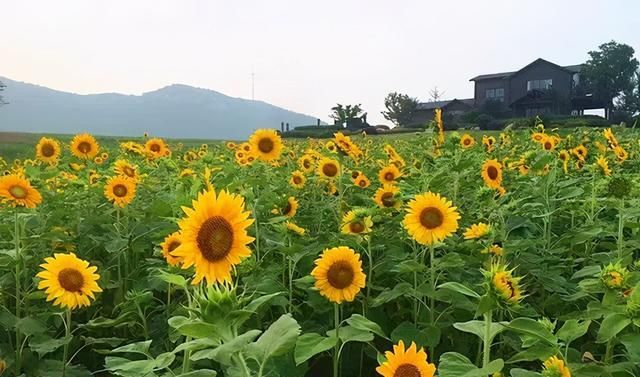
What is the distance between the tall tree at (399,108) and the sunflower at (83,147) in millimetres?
47300

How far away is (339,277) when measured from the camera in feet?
5.69

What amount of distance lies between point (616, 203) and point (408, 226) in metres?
1.03

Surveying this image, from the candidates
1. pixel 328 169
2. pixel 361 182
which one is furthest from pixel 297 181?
pixel 361 182

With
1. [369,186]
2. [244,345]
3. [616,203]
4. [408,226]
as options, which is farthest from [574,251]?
[244,345]

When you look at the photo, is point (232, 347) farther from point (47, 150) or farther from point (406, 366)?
point (47, 150)

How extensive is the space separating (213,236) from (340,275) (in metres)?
0.56

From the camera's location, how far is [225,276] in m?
1.23

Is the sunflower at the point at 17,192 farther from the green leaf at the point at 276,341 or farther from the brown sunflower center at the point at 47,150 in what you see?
the brown sunflower center at the point at 47,150

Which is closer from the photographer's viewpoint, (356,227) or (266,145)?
(356,227)

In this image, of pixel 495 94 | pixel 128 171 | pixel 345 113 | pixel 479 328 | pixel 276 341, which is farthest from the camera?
pixel 495 94

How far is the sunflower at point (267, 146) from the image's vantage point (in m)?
3.80

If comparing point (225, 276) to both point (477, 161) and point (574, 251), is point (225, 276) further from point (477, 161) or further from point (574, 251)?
point (477, 161)

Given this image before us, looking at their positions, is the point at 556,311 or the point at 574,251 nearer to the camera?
the point at 556,311

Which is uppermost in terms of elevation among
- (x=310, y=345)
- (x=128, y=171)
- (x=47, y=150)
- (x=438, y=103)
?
(x=438, y=103)
